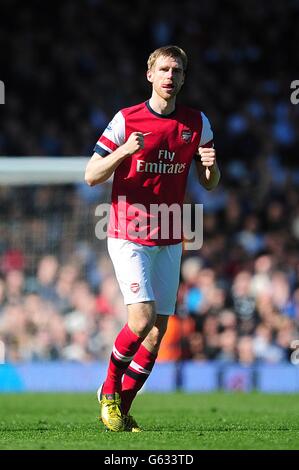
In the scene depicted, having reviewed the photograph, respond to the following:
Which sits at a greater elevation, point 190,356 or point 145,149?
point 145,149

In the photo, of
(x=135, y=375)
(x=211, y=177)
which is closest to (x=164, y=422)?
(x=135, y=375)

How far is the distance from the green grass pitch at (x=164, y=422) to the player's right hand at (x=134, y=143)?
196 cm

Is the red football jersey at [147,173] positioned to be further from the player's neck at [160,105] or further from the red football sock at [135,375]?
the red football sock at [135,375]

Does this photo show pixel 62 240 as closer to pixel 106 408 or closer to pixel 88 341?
pixel 88 341

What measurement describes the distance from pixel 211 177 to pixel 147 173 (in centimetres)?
57

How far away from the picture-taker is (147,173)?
8266 mm

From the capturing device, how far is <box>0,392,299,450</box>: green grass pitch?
23.8 feet

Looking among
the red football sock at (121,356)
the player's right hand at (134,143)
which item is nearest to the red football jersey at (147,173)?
the player's right hand at (134,143)

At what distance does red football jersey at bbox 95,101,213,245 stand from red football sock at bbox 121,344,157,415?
882 mm

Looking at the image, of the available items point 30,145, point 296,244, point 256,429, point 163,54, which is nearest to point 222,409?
point 256,429

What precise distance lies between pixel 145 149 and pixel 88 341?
340 inches

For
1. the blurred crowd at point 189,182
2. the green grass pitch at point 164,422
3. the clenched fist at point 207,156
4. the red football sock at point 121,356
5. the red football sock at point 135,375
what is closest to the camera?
the green grass pitch at point 164,422

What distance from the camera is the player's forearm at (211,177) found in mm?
8516

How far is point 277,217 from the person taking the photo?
1884 centimetres
